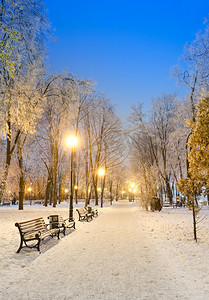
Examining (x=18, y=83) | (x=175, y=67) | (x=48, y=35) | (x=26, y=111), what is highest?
(x=175, y=67)

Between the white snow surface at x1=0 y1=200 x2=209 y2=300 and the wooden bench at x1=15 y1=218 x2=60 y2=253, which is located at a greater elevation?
the wooden bench at x1=15 y1=218 x2=60 y2=253

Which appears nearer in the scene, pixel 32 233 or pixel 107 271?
pixel 107 271

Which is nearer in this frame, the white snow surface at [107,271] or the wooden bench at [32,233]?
the white snow surface at [107,271]

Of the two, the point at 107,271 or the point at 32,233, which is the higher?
the point at 32,233

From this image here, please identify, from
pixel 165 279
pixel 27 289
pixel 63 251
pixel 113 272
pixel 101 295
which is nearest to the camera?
pixel 101 295

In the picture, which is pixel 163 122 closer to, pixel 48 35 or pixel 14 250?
pixel 48 35

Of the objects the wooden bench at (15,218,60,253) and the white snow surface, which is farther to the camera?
the wooden bench at (15,218,60,253)

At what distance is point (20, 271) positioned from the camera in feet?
15.9

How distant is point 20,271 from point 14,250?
195 cm

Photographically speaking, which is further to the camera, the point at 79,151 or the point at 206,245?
the point at 79,151

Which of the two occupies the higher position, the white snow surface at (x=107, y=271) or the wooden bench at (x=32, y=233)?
the wooden bench at (x=32, y=233)

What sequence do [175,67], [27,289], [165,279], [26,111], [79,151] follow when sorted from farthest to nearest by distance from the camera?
[79,151] → [175,67] → [26,111] → [165,279] → [27,289]

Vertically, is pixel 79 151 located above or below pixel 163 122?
below

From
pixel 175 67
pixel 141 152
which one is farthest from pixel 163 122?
pixel 175 67
